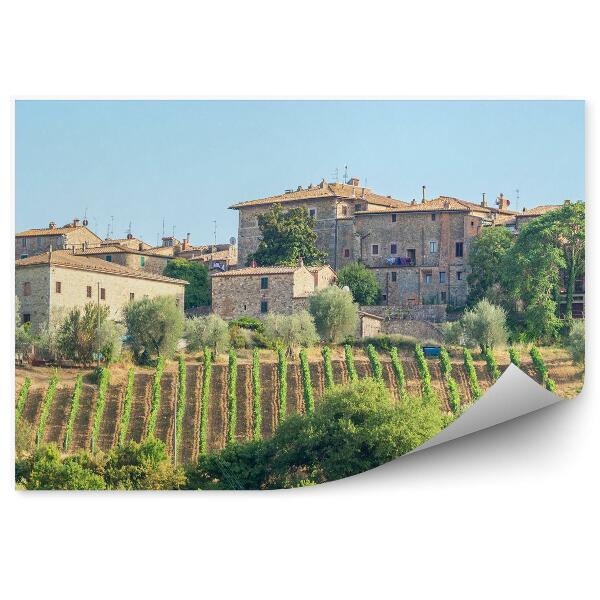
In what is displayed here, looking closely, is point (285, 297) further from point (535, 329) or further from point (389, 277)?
point (535, 329)

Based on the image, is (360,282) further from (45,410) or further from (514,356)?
(45,410)

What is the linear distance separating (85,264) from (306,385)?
3.63 m

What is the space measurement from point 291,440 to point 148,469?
1.97m

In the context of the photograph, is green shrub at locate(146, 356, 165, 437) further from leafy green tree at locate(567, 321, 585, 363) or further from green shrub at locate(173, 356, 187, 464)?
leafy green tree at locate(567, 321, 585, 363)

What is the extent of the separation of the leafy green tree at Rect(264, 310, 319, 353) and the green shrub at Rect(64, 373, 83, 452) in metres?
2.99

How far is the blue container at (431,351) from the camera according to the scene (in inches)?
942

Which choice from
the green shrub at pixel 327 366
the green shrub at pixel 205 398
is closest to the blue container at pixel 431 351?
the green shrub at pixel 327 366

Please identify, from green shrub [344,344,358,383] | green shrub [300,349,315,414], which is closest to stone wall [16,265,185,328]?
green shrub [300,349,315,414]

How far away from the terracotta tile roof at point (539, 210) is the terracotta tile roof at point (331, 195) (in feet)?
6.23

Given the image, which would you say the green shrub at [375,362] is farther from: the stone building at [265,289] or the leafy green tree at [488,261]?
the leafy green tree at [488,261]

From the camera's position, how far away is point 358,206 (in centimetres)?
2578

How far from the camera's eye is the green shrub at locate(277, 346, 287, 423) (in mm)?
23473

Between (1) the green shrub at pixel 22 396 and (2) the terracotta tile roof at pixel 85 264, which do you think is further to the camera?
(2) the terracotta tile roof at pixel 85 264
